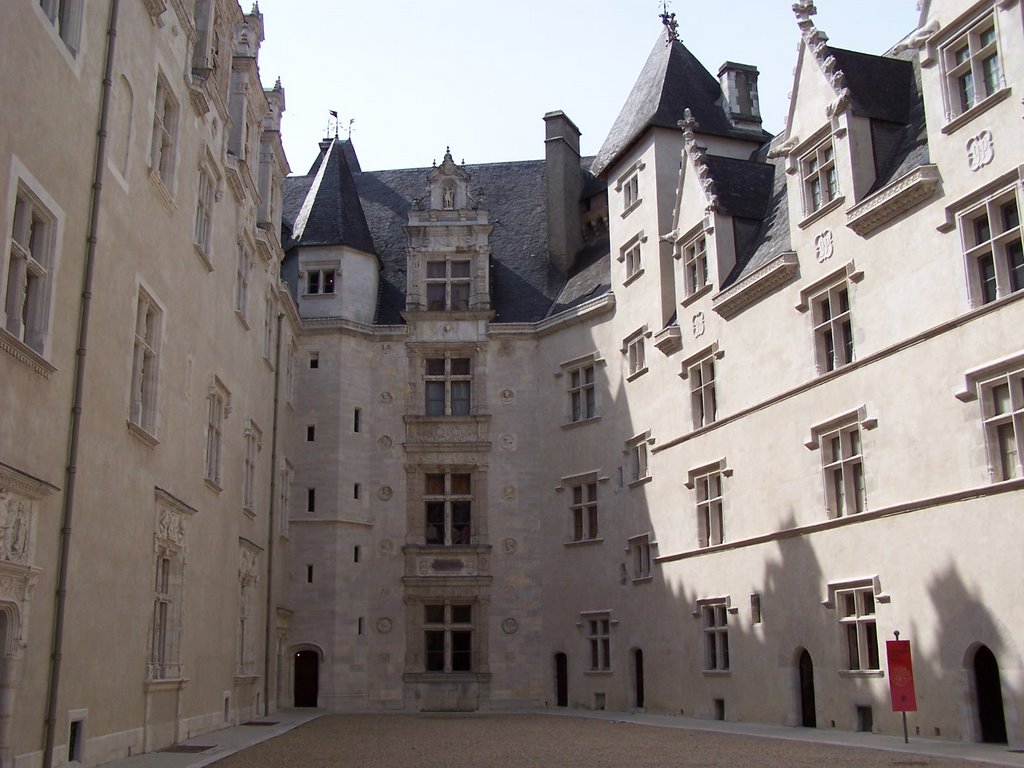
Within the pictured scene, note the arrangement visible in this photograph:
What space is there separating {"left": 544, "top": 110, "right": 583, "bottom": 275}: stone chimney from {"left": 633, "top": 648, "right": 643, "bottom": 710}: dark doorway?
40.0 feet

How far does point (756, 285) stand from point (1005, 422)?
7150 millimetres

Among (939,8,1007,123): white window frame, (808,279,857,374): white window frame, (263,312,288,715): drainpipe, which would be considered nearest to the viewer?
(939,8,1007,123): white window frame

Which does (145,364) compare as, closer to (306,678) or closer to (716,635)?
(716,635)

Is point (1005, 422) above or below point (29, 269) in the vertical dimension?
below

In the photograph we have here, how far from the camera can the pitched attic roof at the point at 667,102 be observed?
2808 cm

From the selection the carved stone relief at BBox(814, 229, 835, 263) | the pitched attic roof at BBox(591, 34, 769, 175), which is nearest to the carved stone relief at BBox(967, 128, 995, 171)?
the carved stone relief at BBox(814, 229, 835, 263)

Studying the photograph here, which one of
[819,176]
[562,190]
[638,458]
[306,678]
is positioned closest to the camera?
[819,176]

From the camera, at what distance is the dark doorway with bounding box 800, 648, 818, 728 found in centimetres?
1984

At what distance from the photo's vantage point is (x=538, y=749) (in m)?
15.6

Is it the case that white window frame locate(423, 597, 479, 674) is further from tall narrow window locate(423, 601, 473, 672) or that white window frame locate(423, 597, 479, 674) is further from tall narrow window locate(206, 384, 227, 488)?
tall narrow window locate(206, 384, 227, 488)

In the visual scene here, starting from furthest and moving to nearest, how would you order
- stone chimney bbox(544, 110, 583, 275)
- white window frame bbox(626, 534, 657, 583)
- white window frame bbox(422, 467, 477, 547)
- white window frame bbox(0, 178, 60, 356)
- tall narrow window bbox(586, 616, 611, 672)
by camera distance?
1. stone chimney bbox(544, 110, 583, 275)
2. white window frame bbox(422, 467, 477, 547)
3. tall narrow window bbox(586, 616, 611, 672)
4. white window frame bbox(626, 534, 657, 583)
5. white window frame bbox(0, 178, 60, 356)

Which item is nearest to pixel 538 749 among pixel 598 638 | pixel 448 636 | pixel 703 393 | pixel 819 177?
pixel 703 393

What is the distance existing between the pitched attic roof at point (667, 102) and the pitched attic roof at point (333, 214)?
7.47 m

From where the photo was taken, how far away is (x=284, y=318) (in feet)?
94.2
